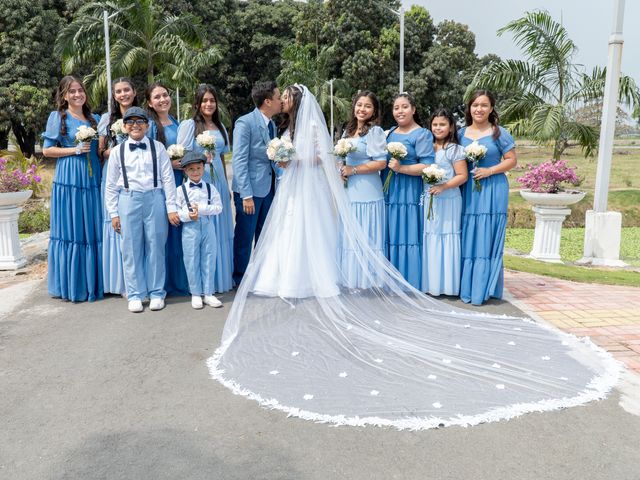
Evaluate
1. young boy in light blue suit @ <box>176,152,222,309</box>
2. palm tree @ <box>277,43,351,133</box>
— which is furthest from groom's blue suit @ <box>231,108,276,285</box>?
palm tree @ <box>277,43,351,133</box>

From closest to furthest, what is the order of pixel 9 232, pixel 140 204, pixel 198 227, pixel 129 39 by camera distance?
pixel 140 204
pixel 198 227
pixel 9 232
pixel 129 39

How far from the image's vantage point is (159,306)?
5727 mm

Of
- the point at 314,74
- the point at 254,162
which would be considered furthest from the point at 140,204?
the point at 314,74

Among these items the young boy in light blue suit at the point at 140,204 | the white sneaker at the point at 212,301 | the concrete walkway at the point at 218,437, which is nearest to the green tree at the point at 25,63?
the young boy in light blue suit at the point at 140,204

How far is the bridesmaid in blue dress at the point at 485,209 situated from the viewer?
19.1 ft

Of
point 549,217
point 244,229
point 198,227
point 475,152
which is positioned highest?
point 475,152

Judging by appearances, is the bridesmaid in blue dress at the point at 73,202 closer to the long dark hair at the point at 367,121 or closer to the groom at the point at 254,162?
the groom at the point at 254,162

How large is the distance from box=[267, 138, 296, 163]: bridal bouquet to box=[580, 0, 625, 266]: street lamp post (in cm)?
542

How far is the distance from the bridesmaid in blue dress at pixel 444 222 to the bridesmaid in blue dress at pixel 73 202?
3426mm

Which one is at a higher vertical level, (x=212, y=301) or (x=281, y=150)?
(x=281, y=150)

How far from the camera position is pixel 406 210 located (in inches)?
238

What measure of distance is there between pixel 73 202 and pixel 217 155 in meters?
1.53

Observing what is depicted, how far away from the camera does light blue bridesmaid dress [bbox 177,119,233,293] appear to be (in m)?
6.05

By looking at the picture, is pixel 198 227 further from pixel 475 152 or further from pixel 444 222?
pixel 475 152
